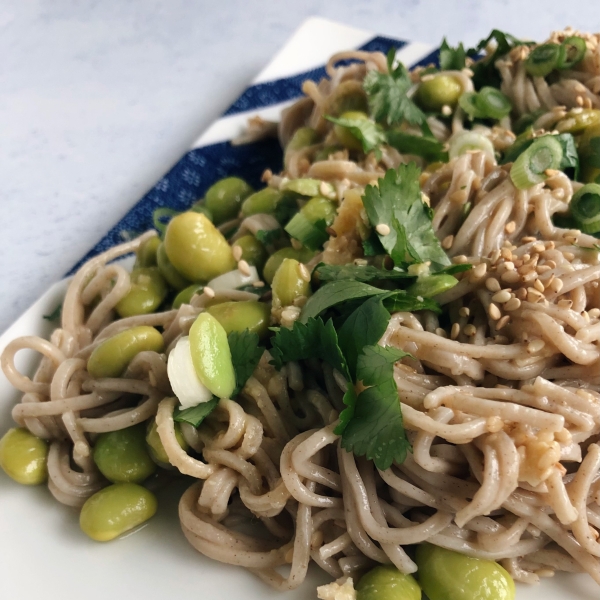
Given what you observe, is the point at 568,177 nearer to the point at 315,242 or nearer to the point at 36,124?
the point at 315,242

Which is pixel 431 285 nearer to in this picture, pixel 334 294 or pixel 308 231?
pixel 334 294

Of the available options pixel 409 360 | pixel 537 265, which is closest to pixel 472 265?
pixel 537 265

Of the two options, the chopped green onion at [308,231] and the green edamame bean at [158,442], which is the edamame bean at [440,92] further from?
the green edamame bean at [158,442]

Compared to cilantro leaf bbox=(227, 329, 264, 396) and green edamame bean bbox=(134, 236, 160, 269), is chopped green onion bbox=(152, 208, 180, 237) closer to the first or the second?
green edamame bean bbox=(134, 236, 160, 269)

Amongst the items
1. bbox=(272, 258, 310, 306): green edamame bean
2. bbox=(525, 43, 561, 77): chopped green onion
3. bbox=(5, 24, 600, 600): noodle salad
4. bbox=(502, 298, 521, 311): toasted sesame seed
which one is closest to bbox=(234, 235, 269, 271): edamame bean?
bbox=(5, 24, 600, 600): noodle salad

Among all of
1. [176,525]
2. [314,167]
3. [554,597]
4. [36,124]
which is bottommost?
[554,597]

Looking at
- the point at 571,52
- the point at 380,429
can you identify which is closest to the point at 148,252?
the point at 380,429
